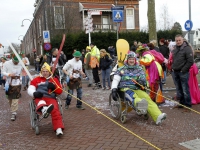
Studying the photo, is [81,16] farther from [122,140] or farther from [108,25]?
[122,140]

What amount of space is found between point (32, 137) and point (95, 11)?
26212 mm

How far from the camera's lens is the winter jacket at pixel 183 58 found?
6.06 metres

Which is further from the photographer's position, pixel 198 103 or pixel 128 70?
pixel 198 103

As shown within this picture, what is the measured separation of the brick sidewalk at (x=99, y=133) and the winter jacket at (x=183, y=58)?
1131 millimetres

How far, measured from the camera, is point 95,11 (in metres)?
29.6

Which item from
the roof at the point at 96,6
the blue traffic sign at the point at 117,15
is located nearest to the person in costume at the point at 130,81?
the blue traffic sign at the point at 117,15

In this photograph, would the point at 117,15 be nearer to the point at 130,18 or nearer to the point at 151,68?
the point at 151,68

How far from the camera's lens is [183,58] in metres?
6.16

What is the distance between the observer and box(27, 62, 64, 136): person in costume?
16.0 feet

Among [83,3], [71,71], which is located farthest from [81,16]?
[71,71]

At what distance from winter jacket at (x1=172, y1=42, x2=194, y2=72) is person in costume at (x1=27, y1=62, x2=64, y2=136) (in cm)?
303

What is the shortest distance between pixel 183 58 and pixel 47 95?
3427mm

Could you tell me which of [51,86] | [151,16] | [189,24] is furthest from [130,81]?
[189,24]

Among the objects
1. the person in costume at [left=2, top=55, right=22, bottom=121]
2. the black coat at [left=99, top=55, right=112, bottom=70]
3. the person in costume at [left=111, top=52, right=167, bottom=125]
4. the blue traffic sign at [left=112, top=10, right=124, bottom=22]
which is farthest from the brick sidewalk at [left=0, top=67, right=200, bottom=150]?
the blue traffic sign at [left=112, top=10, right=124, bottom=22]
